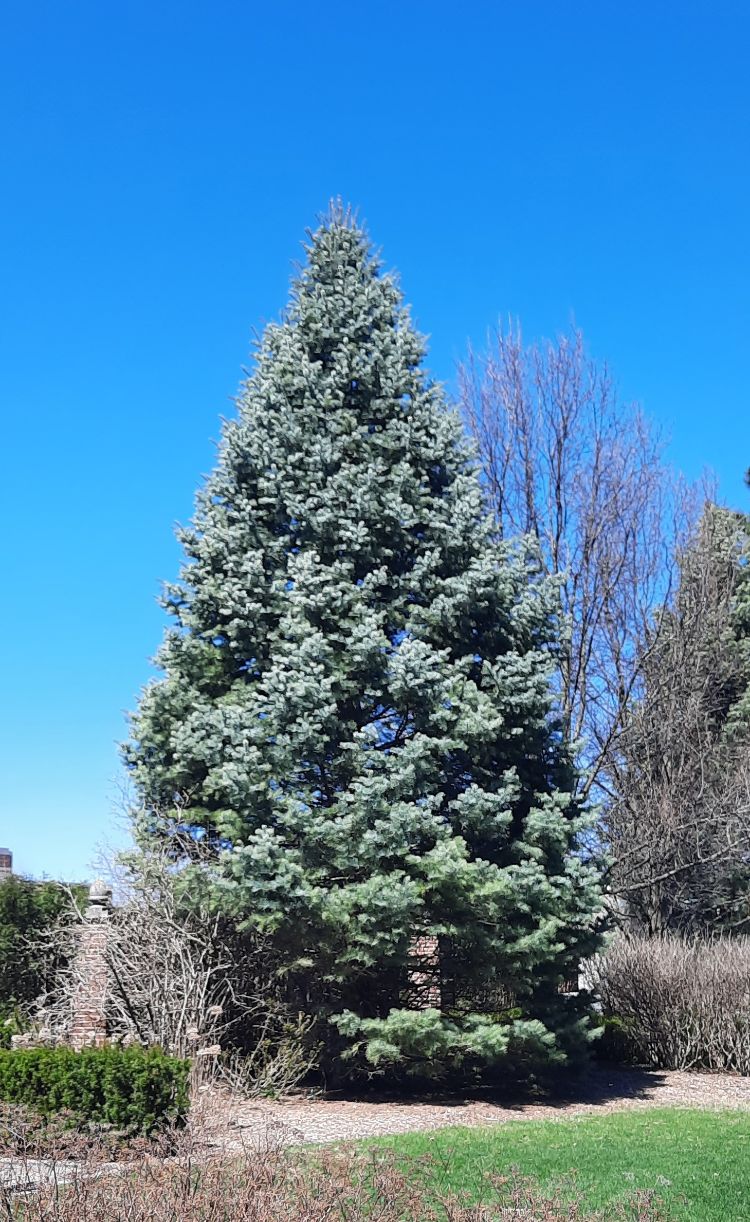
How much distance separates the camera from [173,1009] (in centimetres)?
1026

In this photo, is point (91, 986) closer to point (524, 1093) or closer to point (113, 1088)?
point (113, 1088)

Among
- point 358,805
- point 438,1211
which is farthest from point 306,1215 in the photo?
point 358,805

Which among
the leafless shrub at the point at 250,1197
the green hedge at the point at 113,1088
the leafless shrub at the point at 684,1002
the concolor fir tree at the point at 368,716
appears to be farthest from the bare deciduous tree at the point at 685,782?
the leafless shrub at the point at 250,1197

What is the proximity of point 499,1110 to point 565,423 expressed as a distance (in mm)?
10036

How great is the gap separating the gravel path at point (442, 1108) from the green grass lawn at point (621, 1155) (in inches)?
22.3

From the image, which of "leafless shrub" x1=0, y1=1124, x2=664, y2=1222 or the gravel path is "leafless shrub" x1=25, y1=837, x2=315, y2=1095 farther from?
"leafless shrub" x1=0, y1=1124, x2=664, y2=1222

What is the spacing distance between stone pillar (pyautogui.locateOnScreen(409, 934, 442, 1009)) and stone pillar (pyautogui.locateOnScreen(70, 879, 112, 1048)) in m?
3.18

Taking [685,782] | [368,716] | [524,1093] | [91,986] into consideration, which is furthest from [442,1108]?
[685,782]

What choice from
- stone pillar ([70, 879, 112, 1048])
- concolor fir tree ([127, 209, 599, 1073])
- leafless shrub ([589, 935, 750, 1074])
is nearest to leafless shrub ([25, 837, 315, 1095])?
stone pillar ([70, 879, 112, 1048])

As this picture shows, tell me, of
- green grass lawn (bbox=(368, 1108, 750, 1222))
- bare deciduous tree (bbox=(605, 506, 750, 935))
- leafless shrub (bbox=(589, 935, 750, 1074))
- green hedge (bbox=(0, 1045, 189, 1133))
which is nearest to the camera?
green grass lawn (bbox=(368, 1108, 750, 1222))

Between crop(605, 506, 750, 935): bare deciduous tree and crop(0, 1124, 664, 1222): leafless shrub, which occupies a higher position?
crop(605, 506, 750, 935): bare deciduous tree

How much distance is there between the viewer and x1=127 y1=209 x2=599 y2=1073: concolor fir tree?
10367 mm

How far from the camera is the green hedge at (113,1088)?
807 centimetres

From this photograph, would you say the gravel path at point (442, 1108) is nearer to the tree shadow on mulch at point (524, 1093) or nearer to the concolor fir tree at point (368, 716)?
the tree shadow on mulch at point (524, 1093)
